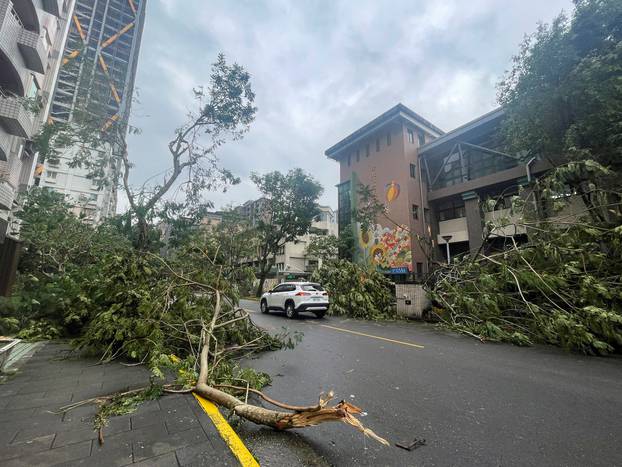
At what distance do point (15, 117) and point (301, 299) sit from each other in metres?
14.5

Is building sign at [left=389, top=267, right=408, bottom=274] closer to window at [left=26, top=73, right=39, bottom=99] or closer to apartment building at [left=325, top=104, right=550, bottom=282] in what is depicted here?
apartment building at [left=325, top=104, right=550, bottom=282]

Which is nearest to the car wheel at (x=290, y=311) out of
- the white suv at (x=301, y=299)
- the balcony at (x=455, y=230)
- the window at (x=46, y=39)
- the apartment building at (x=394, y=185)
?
the white suv at (x=301, y=299)

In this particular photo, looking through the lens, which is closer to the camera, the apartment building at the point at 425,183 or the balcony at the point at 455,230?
the apartment building at the point at 425,183

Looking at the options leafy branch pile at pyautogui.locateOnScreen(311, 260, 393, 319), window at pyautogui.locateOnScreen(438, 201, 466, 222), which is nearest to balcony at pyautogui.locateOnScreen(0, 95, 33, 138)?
leafy branch pile at pyautogui.locateOnScreen(311, 260, 393, 319)

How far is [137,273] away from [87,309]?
166 cm

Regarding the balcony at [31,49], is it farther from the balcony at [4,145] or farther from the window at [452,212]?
the window at [452,212]

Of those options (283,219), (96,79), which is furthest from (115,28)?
(96,79)

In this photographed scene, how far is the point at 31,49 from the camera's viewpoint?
13.4 m

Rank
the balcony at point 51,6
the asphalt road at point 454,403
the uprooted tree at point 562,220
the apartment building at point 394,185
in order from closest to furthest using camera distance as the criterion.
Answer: the asphalt road at point 454,403, the uprooted tree at point 562,220, the balcony at point 51,6, the apartment building at point 394,185

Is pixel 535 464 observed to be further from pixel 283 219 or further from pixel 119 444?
pixel 283 219

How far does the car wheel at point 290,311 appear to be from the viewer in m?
12.8

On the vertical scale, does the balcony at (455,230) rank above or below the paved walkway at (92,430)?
above

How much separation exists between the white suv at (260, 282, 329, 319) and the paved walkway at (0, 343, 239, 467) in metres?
8.55

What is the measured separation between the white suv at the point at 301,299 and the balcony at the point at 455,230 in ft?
41.5
